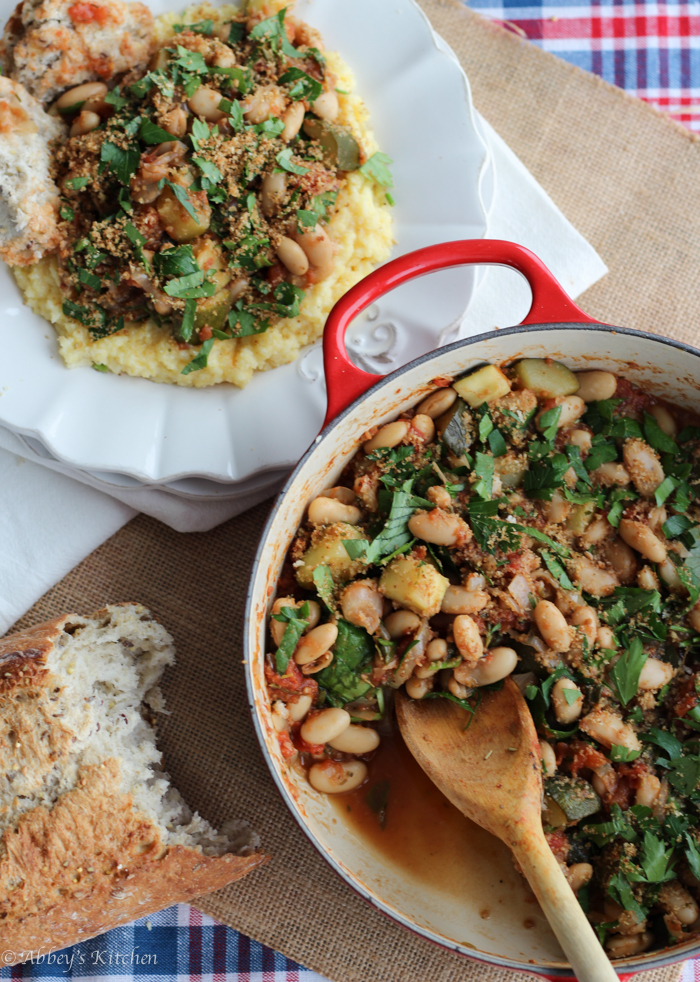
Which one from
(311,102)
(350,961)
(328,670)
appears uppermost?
(311,102)

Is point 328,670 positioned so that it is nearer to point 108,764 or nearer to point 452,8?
point 108,764

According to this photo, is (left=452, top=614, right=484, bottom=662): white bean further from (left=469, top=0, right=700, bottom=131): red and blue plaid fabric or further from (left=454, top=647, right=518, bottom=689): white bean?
(left=469, top=0, right=700, bottom=131): red and blue plaid fabric

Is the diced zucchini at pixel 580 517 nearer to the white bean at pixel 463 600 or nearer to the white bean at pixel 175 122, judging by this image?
the white bean at pixel 463 600

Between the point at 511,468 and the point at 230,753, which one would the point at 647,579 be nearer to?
the point at 511,468

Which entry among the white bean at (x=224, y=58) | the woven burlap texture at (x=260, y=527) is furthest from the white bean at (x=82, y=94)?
the woven burlap texture at (x=260, y=527)

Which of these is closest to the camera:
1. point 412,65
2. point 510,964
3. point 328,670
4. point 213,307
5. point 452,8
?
point 510,964

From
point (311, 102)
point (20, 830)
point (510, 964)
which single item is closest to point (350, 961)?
point (510, 964)

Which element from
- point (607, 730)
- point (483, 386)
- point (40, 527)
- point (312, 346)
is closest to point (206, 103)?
point (312, 346)
